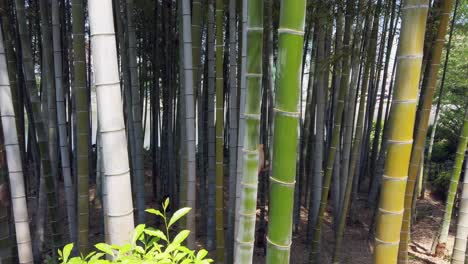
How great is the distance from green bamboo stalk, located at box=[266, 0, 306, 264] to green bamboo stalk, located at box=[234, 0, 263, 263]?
0.80 feet

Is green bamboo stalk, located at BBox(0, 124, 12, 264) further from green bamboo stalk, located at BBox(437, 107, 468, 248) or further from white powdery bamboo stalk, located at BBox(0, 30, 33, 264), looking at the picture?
green bamboo stalk, located at BBox(437, 107, 468, 248)

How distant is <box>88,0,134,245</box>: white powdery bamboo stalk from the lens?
0.99 m

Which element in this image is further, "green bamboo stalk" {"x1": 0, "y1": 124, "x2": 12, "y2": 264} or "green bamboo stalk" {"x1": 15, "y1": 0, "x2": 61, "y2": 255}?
"green bamboo stalk" {"x1": 15, "y1": 0, "x2": 61, "y2": 255}

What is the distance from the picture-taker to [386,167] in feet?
3.61

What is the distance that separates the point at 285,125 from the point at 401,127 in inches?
15.0

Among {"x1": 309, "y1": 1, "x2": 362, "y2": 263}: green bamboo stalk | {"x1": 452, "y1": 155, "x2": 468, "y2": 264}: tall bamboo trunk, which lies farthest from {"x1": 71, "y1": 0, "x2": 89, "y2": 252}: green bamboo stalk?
{"x1": 452, "y1": 155, "x2": 468, "y2": 264}: tall bamboo trunk

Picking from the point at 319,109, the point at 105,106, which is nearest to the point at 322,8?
the point at 319,109

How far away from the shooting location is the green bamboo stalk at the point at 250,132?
1.23 m

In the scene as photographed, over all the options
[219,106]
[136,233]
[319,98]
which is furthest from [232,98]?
[136,233]

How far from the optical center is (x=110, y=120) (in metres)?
1.02

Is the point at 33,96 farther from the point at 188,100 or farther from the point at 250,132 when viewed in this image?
the point at 250,132

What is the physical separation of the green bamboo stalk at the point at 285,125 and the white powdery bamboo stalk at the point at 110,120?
1.58 ft

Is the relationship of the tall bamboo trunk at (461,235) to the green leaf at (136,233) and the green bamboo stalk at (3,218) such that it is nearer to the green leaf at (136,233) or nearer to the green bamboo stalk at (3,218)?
the green leaf at (136,233)

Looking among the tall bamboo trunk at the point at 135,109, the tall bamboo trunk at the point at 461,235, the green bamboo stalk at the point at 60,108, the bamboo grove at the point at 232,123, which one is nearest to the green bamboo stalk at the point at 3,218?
the bamboo grove at the point at 232,123
